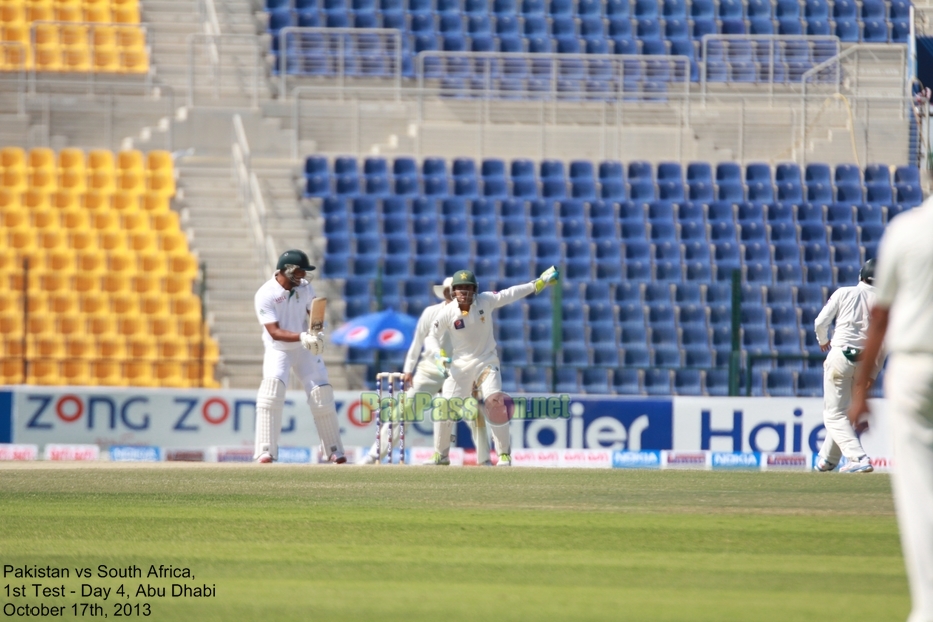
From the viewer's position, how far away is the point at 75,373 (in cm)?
1931

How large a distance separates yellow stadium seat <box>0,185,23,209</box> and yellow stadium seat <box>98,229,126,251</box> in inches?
59.8

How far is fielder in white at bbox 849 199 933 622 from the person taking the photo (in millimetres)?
5023

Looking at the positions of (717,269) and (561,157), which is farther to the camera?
(561,157)

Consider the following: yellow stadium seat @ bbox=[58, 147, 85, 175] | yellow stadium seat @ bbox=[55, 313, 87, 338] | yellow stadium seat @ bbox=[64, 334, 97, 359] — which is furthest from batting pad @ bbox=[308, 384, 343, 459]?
yellow stadium seat @ bbox=[58, 147, 85, 175]

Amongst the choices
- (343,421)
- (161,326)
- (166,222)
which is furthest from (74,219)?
(343,421)

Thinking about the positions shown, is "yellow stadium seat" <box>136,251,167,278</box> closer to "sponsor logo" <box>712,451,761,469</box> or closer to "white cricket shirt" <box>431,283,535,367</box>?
"white cricket shirt" <box>431,283,535,367</box>

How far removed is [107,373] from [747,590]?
14.3 metres

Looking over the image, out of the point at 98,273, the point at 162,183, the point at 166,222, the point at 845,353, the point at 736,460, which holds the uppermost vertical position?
the point at 162,183

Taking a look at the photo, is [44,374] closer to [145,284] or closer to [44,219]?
[145,284]

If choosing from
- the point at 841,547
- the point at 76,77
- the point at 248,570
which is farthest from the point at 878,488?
the point at 76,77

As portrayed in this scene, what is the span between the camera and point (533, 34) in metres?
25.7

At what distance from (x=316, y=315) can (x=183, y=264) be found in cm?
777

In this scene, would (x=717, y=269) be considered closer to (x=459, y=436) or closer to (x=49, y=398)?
(x=459, y=436)

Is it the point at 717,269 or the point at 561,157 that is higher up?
the point at 561,157
